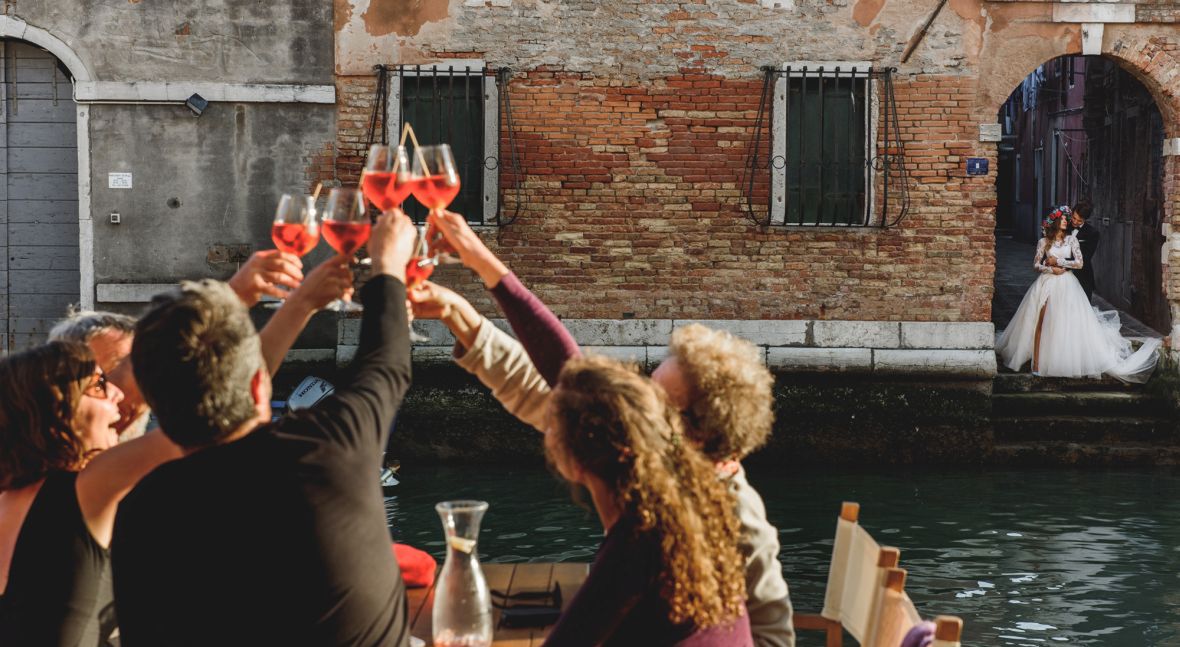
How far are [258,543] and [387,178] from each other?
82 centimetres

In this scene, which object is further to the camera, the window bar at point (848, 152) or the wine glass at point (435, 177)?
the window bar at point (848, 152)

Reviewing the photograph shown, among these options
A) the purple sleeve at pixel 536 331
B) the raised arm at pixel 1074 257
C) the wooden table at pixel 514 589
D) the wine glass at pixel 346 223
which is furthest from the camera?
the raised arm at pixel 1074 257

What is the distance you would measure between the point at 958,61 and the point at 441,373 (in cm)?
446

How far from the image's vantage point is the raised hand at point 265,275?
2.67 m

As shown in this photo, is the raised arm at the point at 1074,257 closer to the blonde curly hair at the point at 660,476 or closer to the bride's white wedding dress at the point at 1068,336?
the bride's white wedding dress at the point at 1068,336

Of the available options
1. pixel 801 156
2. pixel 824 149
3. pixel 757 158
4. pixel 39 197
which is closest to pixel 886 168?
pixel 824 149

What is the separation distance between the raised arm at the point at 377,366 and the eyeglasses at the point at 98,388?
583 mm

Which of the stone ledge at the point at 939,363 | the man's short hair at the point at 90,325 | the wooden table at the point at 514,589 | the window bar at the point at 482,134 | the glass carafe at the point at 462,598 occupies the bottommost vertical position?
the stone ledge at the point at 939,363

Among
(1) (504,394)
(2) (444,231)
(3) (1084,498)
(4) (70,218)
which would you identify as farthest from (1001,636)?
(4) (70,218)

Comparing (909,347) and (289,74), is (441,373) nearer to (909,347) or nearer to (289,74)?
(289,74)

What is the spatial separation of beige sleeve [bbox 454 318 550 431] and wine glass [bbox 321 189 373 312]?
0.38 meters

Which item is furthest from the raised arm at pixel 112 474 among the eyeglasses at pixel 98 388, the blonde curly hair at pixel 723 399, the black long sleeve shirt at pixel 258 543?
the blonde curly hair at pixel 723 399

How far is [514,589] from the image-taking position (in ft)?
10.7

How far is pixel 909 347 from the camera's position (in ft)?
34.6
